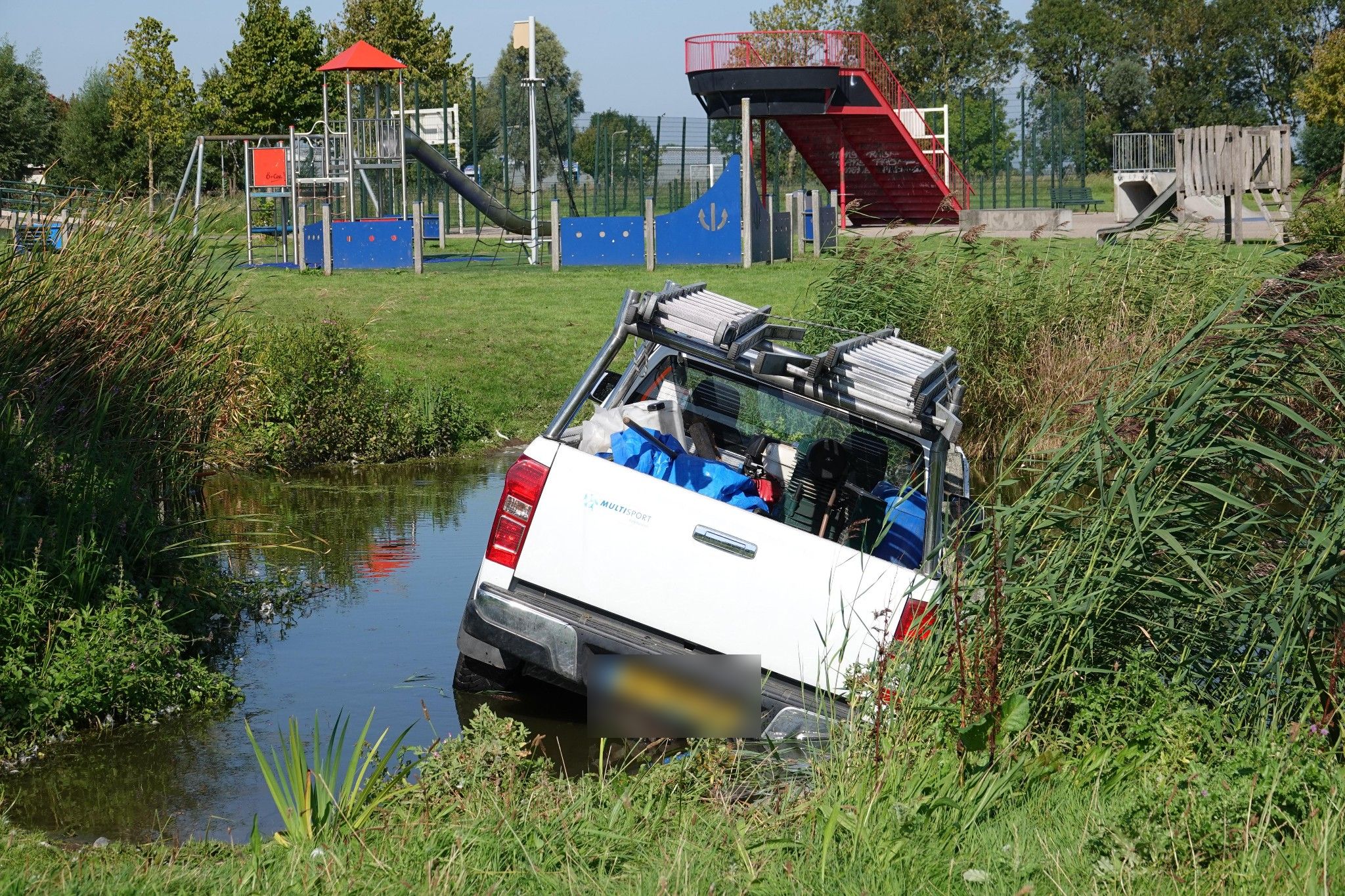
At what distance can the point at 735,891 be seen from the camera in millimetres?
3613

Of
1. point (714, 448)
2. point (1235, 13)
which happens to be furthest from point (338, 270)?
point (1235, 13)

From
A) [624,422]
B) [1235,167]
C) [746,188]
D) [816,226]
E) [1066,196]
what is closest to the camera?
[624,422]

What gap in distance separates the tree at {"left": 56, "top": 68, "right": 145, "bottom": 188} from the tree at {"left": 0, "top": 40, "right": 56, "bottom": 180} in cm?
82

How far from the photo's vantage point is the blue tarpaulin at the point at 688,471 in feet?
18.7

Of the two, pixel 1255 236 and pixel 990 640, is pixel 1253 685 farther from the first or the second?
pixel 1255 236

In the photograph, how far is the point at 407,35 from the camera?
54469mm

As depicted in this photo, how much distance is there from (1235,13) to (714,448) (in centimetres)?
7681

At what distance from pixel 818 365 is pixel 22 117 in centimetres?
5127

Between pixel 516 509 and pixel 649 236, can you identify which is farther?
pixel 649 236

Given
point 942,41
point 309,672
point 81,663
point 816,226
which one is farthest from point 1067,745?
point 942,41

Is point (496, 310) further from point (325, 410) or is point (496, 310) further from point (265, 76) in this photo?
point (265, 76)

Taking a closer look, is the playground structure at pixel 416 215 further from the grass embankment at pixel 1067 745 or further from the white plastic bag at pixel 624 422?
the grass embankment at pixel 1067 745

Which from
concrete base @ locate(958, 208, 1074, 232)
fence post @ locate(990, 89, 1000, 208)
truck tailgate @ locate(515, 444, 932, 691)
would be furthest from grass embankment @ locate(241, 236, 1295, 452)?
fence post @ locate(990, 89, 1000, 208)

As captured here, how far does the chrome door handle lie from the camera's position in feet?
17.1
